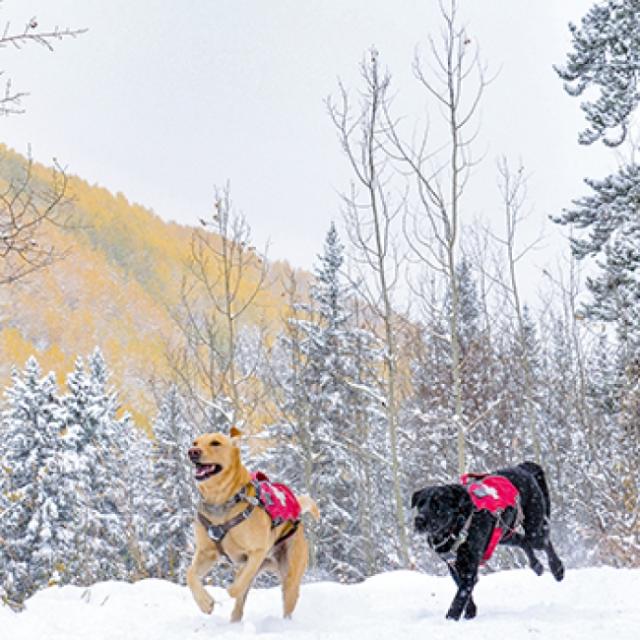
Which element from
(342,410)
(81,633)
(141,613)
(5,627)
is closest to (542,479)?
(141,613)

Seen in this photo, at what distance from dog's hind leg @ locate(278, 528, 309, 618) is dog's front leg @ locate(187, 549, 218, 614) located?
595 mm

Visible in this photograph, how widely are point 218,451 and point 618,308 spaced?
10147mm

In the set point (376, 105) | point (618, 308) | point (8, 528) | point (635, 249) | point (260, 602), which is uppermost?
point (376, 105)

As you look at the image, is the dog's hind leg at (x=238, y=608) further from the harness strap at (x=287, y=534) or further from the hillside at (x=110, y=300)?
the hillside at (x=110, y=300)

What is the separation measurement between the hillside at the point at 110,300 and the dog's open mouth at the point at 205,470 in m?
87.0

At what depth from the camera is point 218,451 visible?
16.4ft

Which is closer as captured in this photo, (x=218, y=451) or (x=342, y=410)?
(x=218, y=451)

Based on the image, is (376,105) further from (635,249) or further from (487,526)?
(487,526)

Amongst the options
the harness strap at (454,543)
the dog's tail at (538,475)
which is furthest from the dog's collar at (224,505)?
the dog's tail at (538,475)

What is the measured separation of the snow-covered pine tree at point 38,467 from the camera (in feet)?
76.4

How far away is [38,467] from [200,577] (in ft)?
74.0

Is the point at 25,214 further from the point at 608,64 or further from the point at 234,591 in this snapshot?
the point at 608,64

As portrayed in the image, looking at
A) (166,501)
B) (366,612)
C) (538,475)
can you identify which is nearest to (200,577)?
(366,612)

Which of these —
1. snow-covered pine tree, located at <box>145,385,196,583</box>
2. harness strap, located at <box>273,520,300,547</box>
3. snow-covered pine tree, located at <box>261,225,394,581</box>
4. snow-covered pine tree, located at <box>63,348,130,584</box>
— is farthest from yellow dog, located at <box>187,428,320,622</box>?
snow-covered pine tree, located at <box>63,348,130,584</box>
